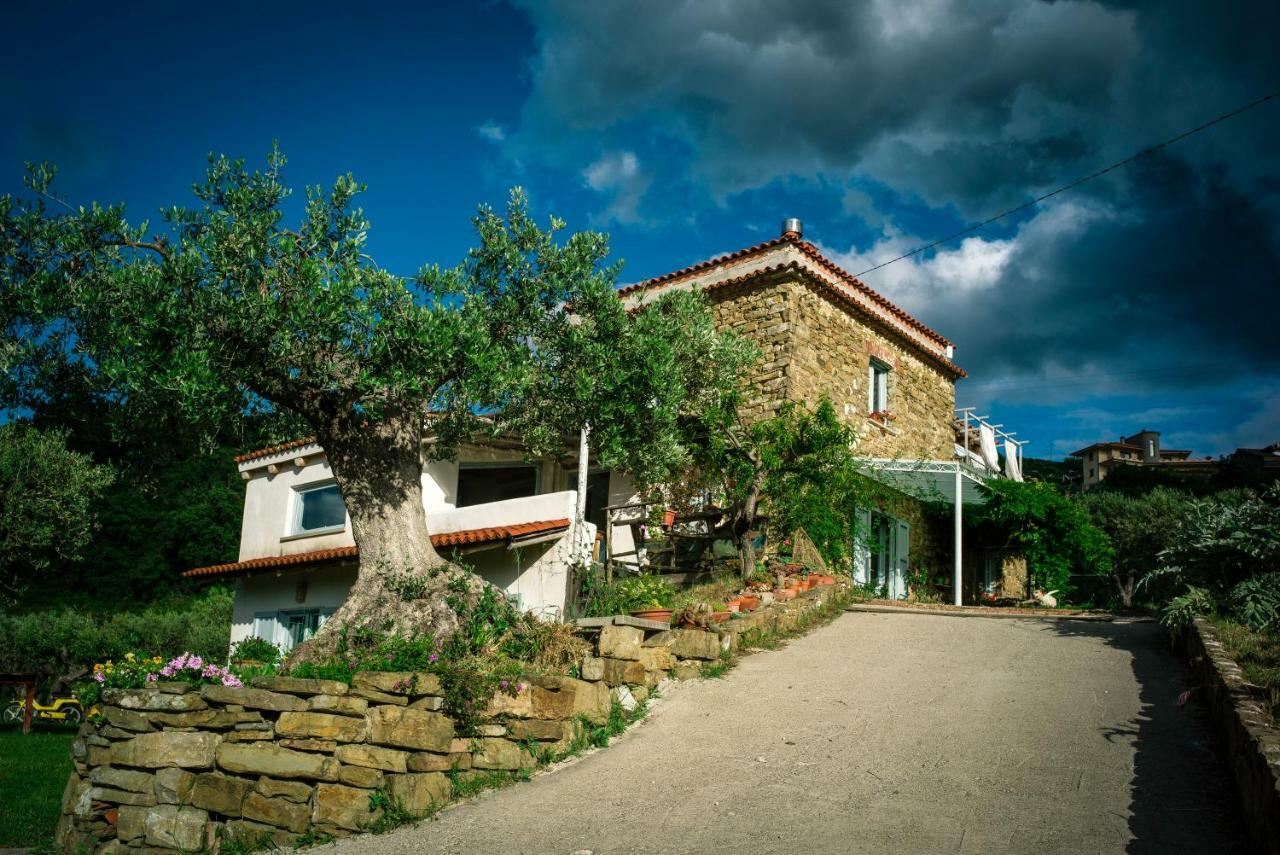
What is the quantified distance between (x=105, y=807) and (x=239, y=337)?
4.21 m

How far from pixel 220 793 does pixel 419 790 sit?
5.24ft

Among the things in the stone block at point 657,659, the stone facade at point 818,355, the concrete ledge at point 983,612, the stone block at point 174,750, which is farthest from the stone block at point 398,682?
the stone facade at point 818,355

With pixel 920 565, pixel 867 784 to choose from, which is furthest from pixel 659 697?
pixel 920 565

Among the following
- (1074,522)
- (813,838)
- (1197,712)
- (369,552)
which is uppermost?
(1074,522)

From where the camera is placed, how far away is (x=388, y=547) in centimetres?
931

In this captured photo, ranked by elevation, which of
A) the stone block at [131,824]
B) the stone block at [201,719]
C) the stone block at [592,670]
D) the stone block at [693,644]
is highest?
the stone block at [693,644]

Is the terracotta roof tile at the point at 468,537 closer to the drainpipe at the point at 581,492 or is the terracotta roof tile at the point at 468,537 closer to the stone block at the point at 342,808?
the drainpipe at the point at 581,492

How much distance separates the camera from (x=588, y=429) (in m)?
11.6

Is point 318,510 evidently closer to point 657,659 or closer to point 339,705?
point 657,659

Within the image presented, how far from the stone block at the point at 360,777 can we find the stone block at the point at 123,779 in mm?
Result: 1772

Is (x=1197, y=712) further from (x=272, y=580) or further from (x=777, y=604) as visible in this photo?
(x=272, y=580)

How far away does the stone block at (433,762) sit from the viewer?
23.1 feet

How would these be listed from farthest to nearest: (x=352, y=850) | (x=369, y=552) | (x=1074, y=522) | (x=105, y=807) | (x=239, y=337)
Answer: (x=1074, y=522) → (x=369, y=552) → (x=239, y=337) → (x=105, y=807) → (x=352, y=850)

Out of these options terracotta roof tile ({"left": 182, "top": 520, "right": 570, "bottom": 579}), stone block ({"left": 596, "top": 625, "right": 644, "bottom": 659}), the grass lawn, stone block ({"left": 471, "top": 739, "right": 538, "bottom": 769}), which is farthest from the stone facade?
the grass lawn
